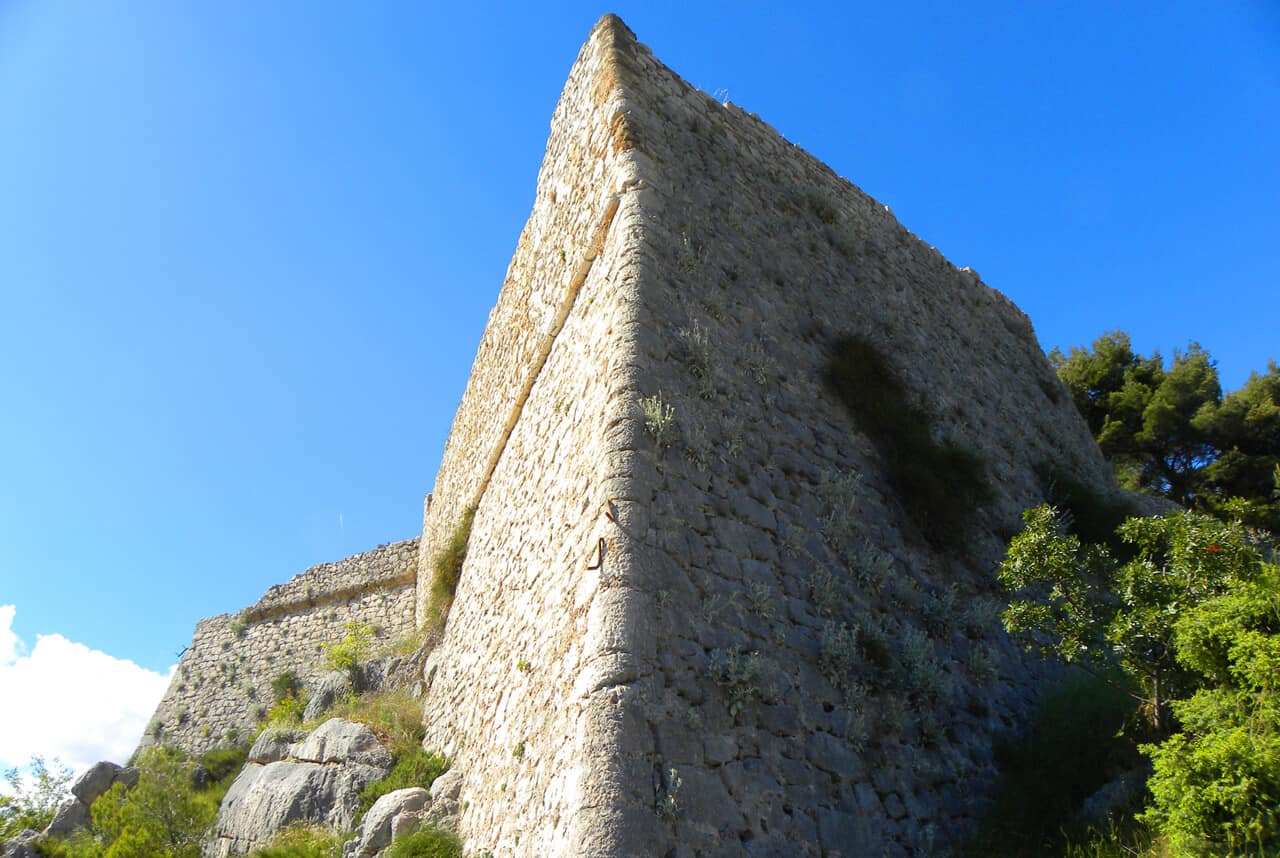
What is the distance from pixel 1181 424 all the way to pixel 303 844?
16.0 meters

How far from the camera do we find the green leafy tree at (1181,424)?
14.7 m

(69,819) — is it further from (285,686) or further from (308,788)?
(308,788)

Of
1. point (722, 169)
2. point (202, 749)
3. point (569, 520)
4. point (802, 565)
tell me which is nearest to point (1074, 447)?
point (722, 169)

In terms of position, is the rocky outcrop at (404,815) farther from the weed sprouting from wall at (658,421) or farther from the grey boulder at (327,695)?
the grey boulder at (327,695)

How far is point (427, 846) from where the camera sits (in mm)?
5484

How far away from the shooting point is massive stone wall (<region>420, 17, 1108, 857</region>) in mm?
4148

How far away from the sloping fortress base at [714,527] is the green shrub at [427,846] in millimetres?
246

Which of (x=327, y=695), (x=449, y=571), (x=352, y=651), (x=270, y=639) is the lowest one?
(x=327, y=695)

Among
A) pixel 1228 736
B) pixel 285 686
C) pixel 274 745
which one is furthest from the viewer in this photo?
pixel 285 686

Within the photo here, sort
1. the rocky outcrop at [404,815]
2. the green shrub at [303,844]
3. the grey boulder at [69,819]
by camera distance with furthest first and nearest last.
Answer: the grey boulder at [69,819], the green shrub at [303,844], the rocky outcrop at [404,815]

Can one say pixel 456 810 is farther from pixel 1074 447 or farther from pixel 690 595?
pixel 1074 447

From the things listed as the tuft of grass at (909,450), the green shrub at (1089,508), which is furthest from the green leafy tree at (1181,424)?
the tuft of grass at (909,450)

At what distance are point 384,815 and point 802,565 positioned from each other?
352 cm

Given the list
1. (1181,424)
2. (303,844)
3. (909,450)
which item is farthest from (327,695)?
(1181,424)
